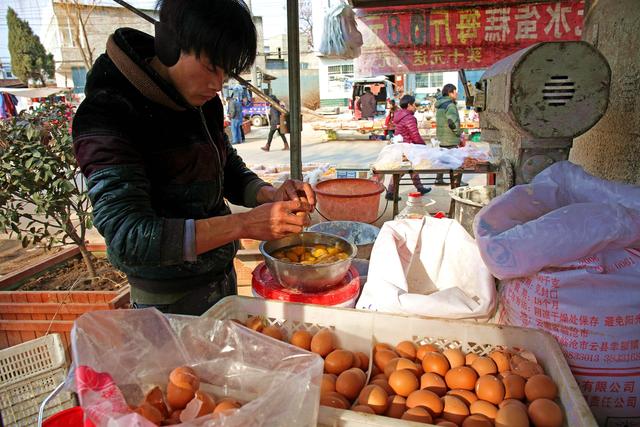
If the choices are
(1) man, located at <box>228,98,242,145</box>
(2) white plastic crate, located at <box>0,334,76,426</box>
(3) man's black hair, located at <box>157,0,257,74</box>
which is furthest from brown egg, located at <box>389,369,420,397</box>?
(1) man, located at <box>228,98,242,145</box>

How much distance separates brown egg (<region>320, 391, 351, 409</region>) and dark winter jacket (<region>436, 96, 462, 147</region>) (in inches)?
322

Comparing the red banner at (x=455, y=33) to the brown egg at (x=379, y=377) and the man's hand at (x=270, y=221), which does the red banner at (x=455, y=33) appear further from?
the brown egg at (x=379, y=377)

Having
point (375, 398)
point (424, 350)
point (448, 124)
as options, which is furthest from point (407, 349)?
point (448, 124)

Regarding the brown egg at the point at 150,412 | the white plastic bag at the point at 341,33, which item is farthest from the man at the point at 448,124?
the brown egg at the point at 150,412

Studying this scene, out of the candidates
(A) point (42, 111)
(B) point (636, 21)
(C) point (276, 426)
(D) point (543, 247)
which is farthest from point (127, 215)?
(A) point (42, 111)

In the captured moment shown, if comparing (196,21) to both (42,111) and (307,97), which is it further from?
(307,97)

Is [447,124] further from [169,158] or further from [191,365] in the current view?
[191,365]

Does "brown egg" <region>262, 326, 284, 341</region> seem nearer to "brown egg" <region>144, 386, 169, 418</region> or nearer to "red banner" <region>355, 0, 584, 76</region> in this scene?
"brown egg" <region>144, 386, 169, 418</region>

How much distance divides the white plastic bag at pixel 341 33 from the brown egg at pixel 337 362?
4333 mm

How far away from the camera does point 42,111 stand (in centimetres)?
421

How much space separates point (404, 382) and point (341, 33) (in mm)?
4482

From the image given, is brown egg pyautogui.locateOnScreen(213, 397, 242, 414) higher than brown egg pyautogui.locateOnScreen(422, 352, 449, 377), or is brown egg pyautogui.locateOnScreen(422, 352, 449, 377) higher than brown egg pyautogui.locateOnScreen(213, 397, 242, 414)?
brown egg pyautogui.locateOnScreen(213, 397, 242, 414)

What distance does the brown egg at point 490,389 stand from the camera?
1246 mm

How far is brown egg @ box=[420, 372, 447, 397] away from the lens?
1.32 m
